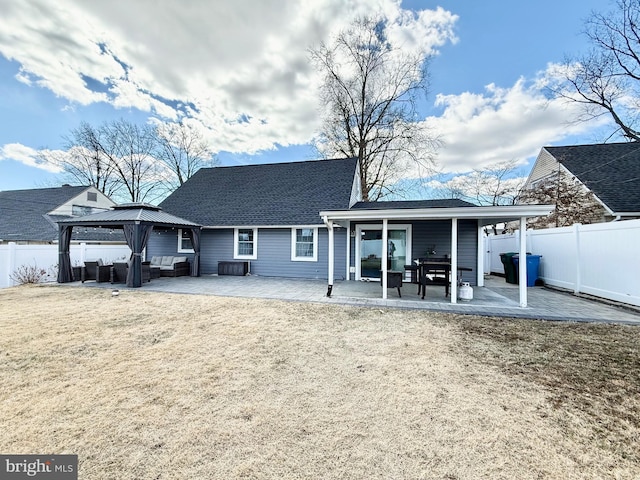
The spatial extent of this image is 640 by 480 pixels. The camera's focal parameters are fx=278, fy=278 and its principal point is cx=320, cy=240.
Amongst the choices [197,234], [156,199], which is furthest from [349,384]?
[156,199]

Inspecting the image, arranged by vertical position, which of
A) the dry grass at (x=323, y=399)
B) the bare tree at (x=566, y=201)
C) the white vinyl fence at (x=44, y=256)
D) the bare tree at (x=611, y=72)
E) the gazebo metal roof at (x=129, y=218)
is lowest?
the dry grass at (x=323, y=399)

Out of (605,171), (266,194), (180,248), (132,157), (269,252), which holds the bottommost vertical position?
(269,252)

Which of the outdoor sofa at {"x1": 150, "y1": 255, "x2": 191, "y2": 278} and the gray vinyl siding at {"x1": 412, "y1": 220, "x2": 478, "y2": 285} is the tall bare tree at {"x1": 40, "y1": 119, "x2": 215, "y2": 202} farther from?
the gray vinyl siding at {"x1": 412, "y1": 220, "x2": 478, "y2": 285}

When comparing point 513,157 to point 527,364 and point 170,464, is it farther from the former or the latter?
point 170,464

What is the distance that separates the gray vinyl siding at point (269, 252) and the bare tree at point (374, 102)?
8.34 metres

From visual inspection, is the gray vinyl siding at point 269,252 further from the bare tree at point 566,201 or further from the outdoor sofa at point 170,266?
the bare tree at point 566,201

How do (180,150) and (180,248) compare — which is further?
(180,150)

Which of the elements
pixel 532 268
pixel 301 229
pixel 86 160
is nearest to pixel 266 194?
pixel 301 229

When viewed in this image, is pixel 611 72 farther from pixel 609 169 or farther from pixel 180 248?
pixel 180 248

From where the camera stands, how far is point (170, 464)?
6.44ft

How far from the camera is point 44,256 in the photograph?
10.6 meters

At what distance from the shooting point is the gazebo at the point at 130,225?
9.64m

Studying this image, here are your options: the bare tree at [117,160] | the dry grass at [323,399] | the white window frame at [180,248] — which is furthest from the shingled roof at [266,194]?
the bare tree at [117,160]

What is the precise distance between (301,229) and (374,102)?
12.5m
